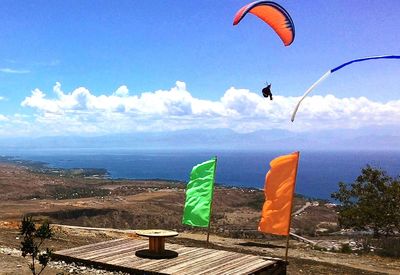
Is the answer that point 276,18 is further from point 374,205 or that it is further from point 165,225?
point 165,225

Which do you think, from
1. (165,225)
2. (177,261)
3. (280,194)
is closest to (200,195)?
(177,261)

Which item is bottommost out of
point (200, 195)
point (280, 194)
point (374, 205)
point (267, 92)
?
point (374, 205)

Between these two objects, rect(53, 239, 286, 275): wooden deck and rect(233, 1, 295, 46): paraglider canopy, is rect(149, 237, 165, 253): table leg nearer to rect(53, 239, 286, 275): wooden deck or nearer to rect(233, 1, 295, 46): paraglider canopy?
rect(53, 239, 286, 275): wooden deck

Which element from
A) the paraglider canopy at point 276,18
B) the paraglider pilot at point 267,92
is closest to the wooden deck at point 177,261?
the paraglider pilot at point 267,92

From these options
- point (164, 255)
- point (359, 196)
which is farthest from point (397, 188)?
point (164, 255)

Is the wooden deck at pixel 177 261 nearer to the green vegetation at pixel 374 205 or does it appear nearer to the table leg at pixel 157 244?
the table leg at pixel 157 244

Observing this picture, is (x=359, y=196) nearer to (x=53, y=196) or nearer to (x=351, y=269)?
(x=351, y=269)

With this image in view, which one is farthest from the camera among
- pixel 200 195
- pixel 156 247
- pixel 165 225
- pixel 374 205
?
pixel 165 225
